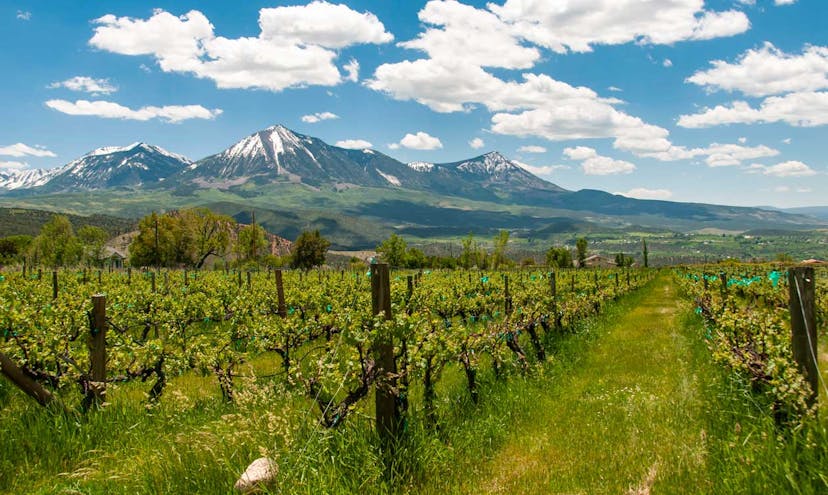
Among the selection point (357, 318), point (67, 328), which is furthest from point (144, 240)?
point (357, 318)

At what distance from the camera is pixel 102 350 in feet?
23.8

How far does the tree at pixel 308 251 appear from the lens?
305 feet

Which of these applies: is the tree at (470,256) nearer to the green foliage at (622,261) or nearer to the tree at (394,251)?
the tree at (394,251)

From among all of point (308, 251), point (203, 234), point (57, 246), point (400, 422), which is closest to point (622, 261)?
point (308, 251)

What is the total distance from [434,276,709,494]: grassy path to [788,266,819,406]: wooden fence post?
4.72 feet

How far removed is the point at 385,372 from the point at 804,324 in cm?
449

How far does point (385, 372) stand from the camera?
557cm

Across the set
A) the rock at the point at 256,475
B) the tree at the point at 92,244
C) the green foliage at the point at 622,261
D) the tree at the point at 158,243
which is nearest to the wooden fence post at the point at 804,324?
the rock at the point at 256,475

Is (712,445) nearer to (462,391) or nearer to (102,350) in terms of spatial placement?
(462,391)

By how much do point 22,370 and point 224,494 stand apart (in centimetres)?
484

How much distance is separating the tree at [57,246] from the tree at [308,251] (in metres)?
41.5

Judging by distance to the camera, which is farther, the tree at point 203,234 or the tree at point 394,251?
the tree at point 394,251

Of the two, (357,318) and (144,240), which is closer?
(357,318)

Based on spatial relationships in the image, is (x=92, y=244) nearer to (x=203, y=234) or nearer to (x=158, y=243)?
(x=158, y=243)
